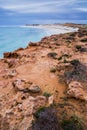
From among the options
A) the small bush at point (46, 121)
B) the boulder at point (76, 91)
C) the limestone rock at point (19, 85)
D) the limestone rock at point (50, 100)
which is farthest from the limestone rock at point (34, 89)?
the small bush at point (46, 121)

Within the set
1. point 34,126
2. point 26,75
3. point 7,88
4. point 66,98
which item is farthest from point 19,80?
point 34,126

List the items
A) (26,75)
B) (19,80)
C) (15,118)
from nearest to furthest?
1. (15,118)
2. (19,80)
3. (26,75)

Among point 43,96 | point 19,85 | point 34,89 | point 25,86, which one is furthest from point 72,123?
point 19,85

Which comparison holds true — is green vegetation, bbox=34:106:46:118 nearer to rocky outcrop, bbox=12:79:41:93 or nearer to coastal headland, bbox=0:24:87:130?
coastal headland, bbox=0:24:87:130

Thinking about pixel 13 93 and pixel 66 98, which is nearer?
pixel 66 98

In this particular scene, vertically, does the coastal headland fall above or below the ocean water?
above

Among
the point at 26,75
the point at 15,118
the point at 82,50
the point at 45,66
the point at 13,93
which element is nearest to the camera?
the point at 15,118

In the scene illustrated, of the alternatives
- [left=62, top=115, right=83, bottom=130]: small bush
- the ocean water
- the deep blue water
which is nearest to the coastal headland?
[left=62, top=115, right=83, bottom=130]: small bush

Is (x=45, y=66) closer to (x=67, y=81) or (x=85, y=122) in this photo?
(x=67, y=81)
